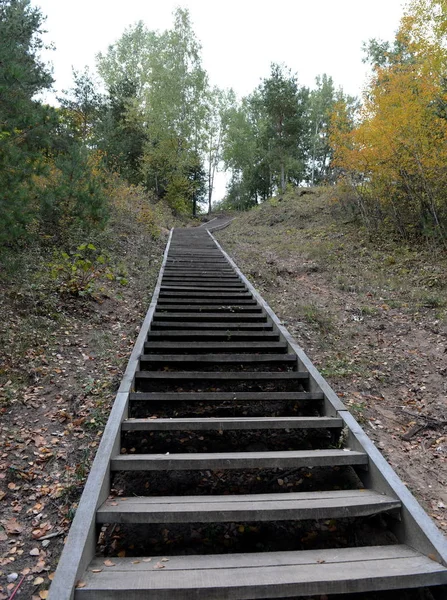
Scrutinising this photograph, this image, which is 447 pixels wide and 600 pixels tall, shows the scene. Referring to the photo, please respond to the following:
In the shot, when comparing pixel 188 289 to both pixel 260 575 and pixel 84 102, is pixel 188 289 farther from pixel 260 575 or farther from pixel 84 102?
pixel 84 102

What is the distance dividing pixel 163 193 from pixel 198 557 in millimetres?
27220

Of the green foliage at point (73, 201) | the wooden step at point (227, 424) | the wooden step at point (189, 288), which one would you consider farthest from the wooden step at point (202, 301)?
the wooden step at point (227, 424)

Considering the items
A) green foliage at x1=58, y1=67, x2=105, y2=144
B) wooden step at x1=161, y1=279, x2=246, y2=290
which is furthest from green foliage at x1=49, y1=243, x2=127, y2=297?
green foliage at x1=58, y1=67, x2=105, y2=144

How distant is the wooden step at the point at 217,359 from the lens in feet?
16.4

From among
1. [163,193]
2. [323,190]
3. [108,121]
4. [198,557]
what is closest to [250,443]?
[198,557]

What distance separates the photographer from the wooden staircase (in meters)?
2.25

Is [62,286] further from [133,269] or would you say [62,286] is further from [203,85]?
[203,85]

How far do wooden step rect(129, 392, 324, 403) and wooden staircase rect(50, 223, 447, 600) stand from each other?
0.01 metres

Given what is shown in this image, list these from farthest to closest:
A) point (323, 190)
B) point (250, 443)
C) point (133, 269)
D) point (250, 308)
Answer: point (323, 190) → point (133, 269) → point (250, 308) → point (250, 443)

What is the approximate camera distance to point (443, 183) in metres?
11.6

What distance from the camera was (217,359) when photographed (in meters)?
5.08

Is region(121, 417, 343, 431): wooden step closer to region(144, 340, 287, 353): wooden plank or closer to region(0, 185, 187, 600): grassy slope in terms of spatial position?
region(0, 185, 187, 600): grassy slope

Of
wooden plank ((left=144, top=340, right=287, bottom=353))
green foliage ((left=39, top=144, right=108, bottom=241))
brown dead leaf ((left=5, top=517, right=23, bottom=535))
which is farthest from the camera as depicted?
green foliage ((left=39, top=144, right=108, bottom=241))

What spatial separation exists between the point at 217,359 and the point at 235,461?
1949mm
